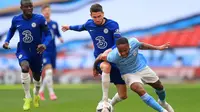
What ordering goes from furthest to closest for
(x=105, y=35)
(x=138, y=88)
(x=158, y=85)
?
1. (x=105, y=35)
2. (x=158, y=85)
3. (x=138, y=88)

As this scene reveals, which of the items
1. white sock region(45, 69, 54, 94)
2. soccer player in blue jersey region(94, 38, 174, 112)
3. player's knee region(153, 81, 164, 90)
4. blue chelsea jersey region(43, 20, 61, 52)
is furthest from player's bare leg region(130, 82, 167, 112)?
blue chelsea jersey region(43, 20, 61, 52)

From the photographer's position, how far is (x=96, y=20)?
36.9ft

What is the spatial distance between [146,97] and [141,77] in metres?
0.55

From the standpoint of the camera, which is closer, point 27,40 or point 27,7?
point 27,7

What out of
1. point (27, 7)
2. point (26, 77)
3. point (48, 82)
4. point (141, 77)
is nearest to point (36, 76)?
point (26, 77)

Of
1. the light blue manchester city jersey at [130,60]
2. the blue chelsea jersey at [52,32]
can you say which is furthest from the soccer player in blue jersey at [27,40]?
the blue chelsea jersey at [52,32]

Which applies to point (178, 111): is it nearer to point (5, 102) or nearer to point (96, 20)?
point (96, 20)

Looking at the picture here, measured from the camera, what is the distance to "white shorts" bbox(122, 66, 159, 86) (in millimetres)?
10555

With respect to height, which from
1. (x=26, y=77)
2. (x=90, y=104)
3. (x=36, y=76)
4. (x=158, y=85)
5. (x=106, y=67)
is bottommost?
(x=90, y=104)

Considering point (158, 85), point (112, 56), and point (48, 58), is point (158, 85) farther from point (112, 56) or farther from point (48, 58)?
point (48, 58)

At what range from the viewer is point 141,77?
10688mm

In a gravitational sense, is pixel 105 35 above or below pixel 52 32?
above

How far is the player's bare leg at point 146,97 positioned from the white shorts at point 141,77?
0.13 m

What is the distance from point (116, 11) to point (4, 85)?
5.89 m
